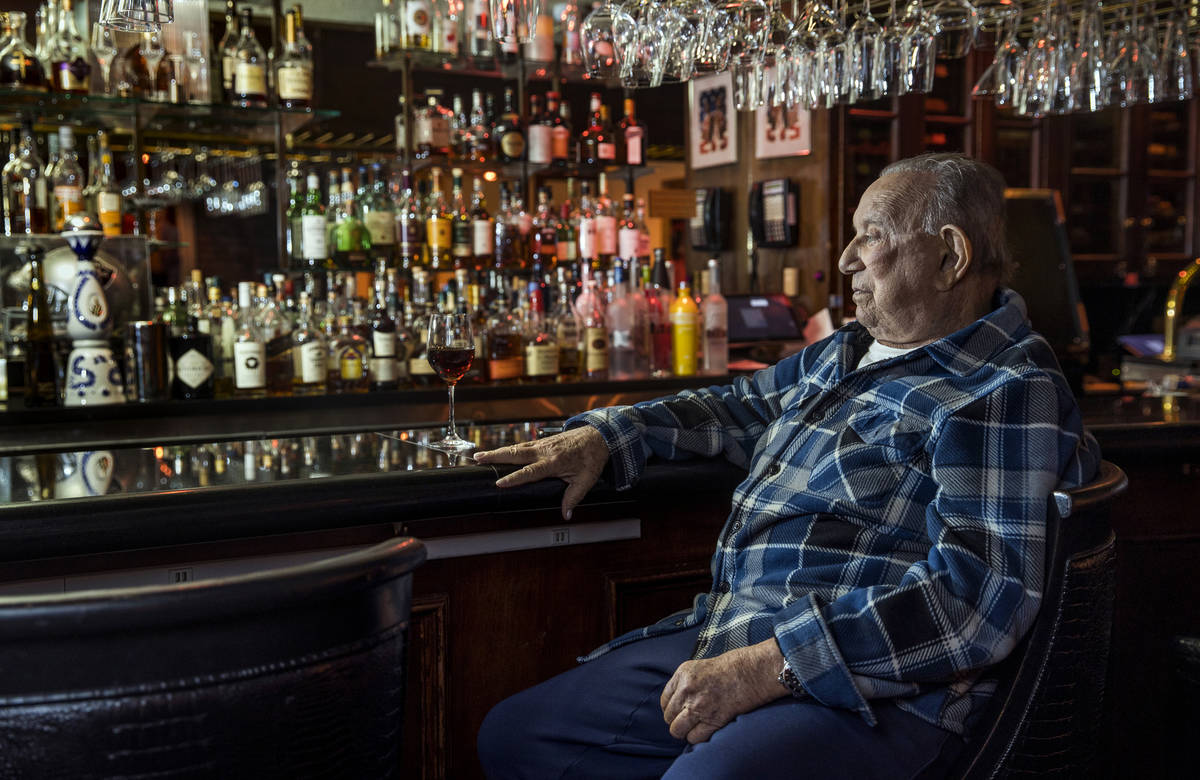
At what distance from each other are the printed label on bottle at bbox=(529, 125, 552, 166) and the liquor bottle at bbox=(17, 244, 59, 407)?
1.72m

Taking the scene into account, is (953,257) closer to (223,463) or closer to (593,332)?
(223,463)

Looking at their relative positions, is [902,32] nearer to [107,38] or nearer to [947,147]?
[107,38]

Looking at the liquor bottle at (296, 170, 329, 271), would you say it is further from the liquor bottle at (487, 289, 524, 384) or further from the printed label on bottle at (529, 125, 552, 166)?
the printed label on bottle at (529, 125, 552, 166)

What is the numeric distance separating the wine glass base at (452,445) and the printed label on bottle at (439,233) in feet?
6.19

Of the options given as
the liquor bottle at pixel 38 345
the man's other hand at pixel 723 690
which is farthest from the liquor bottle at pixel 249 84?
the man's other hand at pixel 723 690

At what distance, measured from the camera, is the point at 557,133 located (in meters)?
3.83

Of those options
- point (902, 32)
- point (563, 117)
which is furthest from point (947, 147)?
point (902, 32)

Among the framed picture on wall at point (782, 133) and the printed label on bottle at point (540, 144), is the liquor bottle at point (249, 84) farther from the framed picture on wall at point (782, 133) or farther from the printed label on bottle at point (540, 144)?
the framed picture on wall at point (782, 133)

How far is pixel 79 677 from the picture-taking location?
612 millimetres

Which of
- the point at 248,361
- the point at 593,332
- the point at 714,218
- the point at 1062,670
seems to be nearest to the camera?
the point at 1062,670

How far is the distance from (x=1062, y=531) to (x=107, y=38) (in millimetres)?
3213

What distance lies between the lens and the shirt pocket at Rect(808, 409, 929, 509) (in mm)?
1317

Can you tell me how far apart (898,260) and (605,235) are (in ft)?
7.88

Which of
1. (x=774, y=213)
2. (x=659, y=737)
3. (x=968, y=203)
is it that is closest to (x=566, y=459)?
(x=659, y=737)
